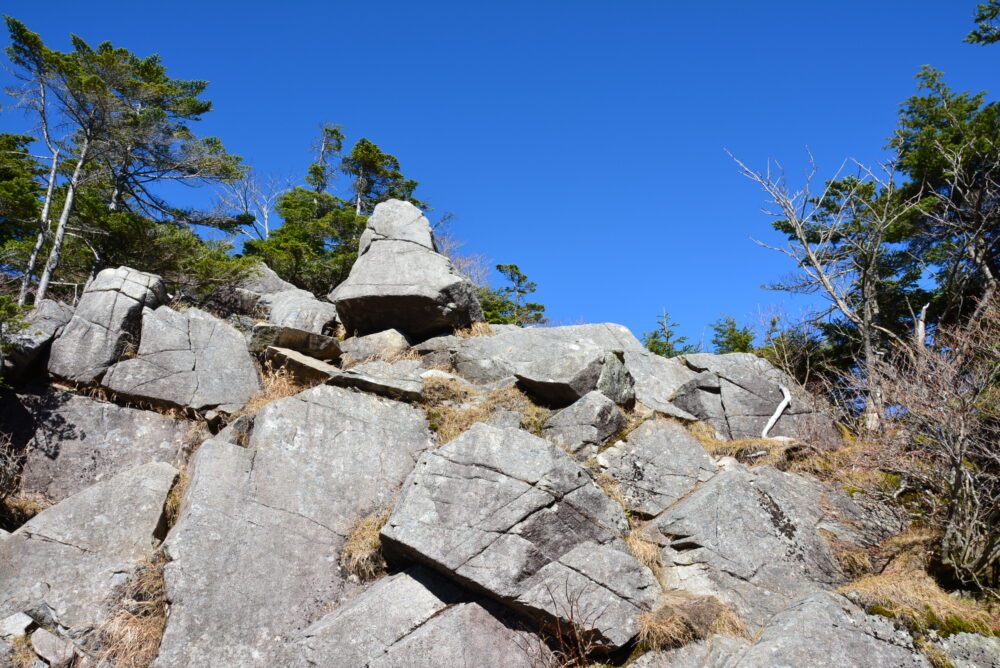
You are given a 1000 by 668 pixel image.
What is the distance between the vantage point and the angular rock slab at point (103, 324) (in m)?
8.79

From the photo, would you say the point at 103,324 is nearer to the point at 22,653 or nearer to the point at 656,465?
the point at 22,653

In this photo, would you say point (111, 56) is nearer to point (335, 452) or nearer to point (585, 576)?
point (335, 452)

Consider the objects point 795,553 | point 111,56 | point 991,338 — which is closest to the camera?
point 795,553

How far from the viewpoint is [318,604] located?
22.0 ft

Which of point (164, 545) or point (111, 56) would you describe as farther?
point (111, 56)

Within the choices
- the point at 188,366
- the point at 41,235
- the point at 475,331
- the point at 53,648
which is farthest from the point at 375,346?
the point at 41,235

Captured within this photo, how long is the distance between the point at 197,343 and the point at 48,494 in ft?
9.95

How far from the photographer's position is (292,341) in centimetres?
1057

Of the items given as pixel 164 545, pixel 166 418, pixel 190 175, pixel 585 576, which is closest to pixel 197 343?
pixel 166 418

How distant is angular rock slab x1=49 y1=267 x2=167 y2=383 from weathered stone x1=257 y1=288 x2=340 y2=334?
247 cm

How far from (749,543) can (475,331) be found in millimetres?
6989

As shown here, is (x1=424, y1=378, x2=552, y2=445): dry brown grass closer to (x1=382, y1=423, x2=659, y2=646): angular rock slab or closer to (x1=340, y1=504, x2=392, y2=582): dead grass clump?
(x1=382, y1=423, x2=659, y2=646): angular rock slab

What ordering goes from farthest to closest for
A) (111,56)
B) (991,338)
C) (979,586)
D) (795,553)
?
(111,56), (991,338), (795,553), (979,586)

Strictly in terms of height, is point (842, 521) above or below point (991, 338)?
below
